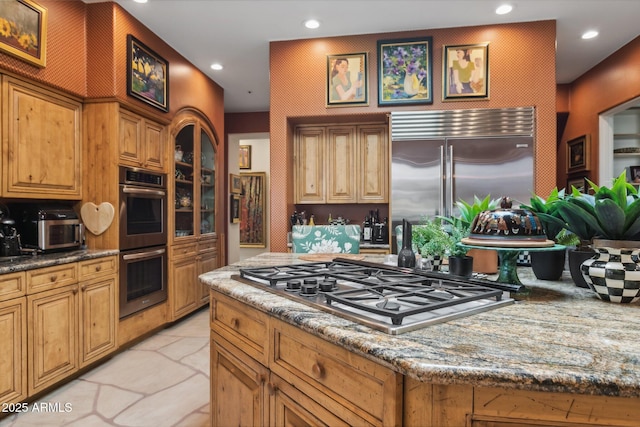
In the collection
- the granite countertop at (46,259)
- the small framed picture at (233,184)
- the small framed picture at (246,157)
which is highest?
the small framed picture at (246,157)

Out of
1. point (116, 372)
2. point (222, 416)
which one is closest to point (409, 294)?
point (222, 416)

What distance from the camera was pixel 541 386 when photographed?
628 mm

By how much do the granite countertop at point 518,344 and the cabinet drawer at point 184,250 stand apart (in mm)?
2927

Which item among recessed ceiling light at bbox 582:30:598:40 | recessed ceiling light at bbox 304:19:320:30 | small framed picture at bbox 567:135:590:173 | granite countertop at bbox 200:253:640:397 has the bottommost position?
granite countertop at bbox 200:253:640:397

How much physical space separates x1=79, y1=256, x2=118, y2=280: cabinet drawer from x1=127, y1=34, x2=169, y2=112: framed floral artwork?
1.39 metres

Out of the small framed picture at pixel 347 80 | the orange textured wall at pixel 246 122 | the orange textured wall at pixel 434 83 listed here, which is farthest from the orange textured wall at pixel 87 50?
the orange textured wall at pixel 246 122

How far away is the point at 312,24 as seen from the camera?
11.2 feet

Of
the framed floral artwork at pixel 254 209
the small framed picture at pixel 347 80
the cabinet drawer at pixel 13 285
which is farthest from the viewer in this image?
the framed floral artwork at pixel 254 209

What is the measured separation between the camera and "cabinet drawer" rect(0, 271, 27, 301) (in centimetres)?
202

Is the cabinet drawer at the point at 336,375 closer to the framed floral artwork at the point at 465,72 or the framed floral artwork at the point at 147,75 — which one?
the framed floral artwork at the point at 147,75

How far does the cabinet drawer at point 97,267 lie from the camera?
8.59 feet

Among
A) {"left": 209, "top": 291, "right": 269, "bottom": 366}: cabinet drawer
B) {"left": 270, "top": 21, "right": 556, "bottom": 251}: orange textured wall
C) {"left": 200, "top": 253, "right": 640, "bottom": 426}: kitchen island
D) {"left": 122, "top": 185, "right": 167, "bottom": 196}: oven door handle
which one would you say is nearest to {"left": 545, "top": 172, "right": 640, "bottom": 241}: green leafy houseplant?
{"left": 200, "top": 253, "right": 640, "bottom": 426}: kitchen island

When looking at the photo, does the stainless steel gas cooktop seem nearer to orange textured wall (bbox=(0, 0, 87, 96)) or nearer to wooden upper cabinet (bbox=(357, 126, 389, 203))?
orange textured wall (bbox=(0, 0, 87, 96))

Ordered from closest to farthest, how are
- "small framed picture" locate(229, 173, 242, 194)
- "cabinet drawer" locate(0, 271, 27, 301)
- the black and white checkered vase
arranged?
1. the black and white checkered vase
2. "cabinet drawer" locate(0, 271, 27, 301)
3. "small framed picture" locate(229, 173, 242, 194)
